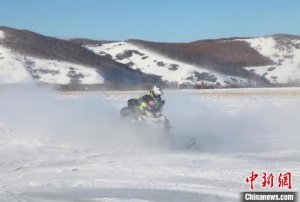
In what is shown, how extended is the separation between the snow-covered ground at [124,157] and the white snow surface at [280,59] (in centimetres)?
10351

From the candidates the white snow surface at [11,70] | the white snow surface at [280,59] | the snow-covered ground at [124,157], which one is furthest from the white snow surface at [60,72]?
the snow-covered ground at [124,157]

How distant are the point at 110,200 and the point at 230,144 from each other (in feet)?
29.1

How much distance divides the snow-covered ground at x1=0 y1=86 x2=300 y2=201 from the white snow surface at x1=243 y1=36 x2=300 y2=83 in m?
104

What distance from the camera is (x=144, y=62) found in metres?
152

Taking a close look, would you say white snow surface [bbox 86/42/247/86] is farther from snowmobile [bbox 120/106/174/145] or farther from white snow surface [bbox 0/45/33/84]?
snowmobile [bbox 120/106/174/145]

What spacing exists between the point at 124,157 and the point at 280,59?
533 feet

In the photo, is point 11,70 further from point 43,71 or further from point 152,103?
point 152,103

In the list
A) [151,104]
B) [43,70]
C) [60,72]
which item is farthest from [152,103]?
[43,70]

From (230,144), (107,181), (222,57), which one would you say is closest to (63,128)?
(230,144)

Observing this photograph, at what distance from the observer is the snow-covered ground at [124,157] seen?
32.0ft

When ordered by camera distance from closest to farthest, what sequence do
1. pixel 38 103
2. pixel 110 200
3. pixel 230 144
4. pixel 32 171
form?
pixel 110 200
pixel 32 171
pixel 230 144
pixel 38 103

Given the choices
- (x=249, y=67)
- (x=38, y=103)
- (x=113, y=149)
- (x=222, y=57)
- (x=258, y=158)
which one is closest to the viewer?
(x=258, y=158)

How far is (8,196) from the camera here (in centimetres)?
926

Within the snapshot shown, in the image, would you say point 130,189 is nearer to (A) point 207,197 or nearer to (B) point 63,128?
(A) point 207,197
